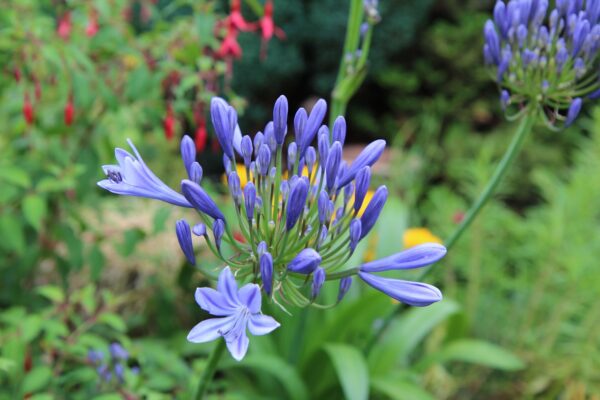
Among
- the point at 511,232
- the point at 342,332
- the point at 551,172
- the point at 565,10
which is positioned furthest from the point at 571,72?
the point at 551,172

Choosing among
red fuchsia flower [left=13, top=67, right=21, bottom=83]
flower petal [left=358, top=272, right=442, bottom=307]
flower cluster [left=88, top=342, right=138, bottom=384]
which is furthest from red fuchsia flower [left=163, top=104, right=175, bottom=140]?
flower petal [left=358, top=272, right=442, bottom=307]

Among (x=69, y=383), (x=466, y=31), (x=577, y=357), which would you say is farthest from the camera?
(x=466, y=31)

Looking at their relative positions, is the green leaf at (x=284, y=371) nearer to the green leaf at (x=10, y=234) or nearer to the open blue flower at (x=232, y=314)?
the green leaf at (x=10, y=234)

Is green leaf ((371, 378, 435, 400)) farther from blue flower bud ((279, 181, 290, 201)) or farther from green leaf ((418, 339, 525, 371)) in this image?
blue flower bud ((279, 181, 290, 201))

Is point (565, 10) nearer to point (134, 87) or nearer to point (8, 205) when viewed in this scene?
point (134, 87)

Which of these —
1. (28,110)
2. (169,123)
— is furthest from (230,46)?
(28,110)

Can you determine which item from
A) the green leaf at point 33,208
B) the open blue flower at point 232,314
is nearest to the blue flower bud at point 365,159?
the open blue flower at point 232,314

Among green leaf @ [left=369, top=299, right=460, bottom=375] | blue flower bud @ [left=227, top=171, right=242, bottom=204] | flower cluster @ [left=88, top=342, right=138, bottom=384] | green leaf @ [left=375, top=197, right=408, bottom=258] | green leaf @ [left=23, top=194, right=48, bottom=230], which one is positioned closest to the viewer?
blue flower bud @ [left=227, top=171, right=242, bottom=204]
